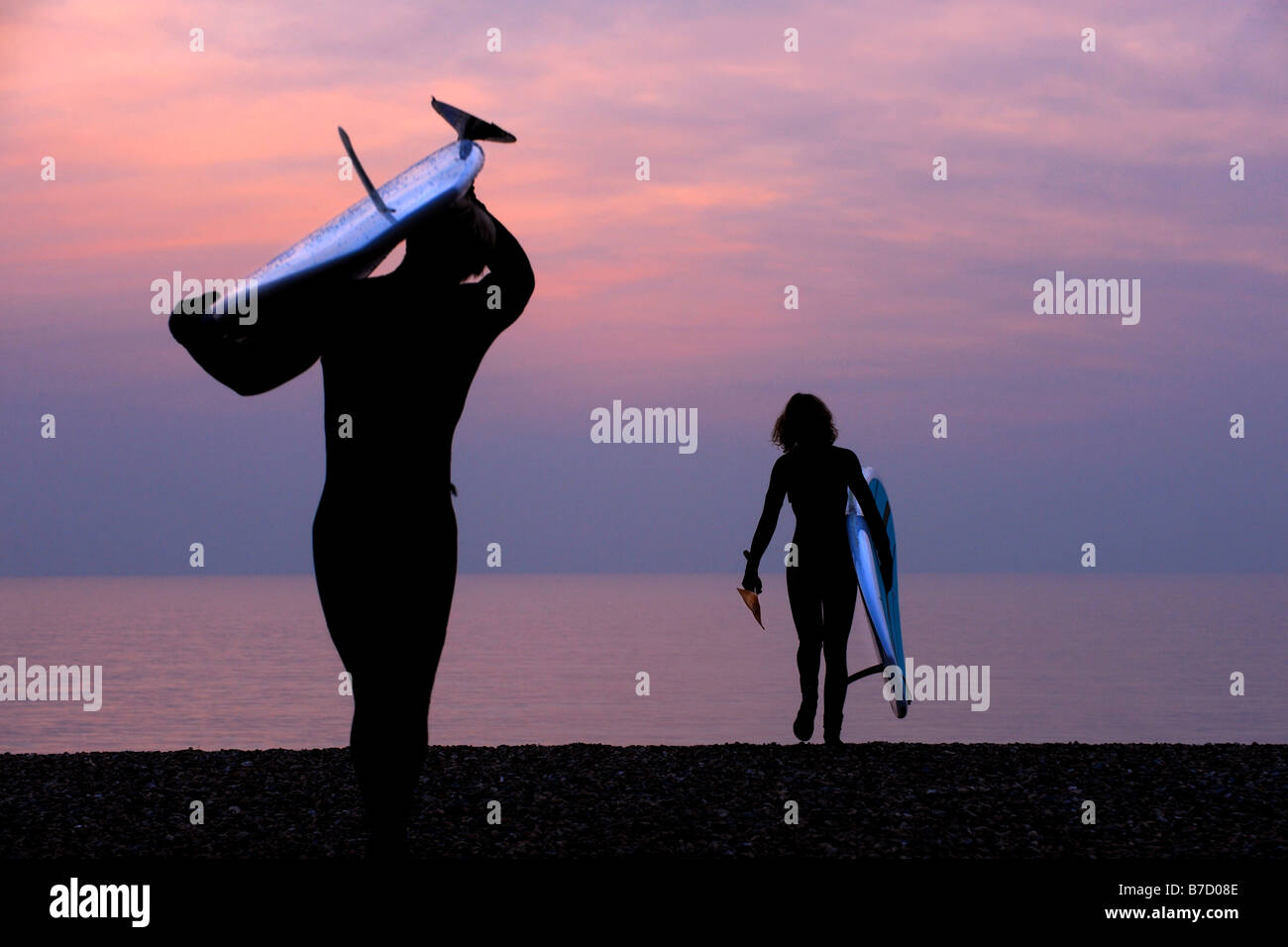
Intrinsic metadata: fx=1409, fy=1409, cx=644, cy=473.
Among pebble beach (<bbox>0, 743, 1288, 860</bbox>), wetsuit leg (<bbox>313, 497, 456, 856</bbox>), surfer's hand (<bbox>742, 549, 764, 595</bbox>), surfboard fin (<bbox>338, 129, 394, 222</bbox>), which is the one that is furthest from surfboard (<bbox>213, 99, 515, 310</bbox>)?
surfer's hand (<bbox>742, 549, 764, 595</bbox>)

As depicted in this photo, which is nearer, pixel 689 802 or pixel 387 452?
pixel 387 452

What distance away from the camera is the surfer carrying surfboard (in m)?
4.79

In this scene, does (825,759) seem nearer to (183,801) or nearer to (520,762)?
(520,762)

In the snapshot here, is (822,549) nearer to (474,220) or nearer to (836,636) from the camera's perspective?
(836,636)

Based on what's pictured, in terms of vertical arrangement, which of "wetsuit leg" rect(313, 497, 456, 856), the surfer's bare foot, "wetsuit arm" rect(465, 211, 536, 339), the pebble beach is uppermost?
"wetsuit arm" rect(465, 211, 536, 339)

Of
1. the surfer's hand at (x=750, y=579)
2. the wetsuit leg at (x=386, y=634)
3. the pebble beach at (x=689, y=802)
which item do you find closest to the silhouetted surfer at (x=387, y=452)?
the wetsuit leg at (x=386, y=634)

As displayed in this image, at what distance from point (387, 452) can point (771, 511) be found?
266 inches

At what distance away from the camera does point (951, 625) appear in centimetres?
6481

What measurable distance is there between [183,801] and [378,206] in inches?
217

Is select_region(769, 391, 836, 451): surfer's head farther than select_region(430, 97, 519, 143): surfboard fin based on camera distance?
Yes

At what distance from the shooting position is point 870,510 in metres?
11.1

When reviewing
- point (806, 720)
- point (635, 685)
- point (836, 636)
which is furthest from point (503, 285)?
point (635, 685)

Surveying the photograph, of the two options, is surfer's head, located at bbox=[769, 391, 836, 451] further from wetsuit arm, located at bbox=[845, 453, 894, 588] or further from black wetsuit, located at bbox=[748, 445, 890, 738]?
wetsuit arm, located at bbox=[845, 453, 894, 588]
